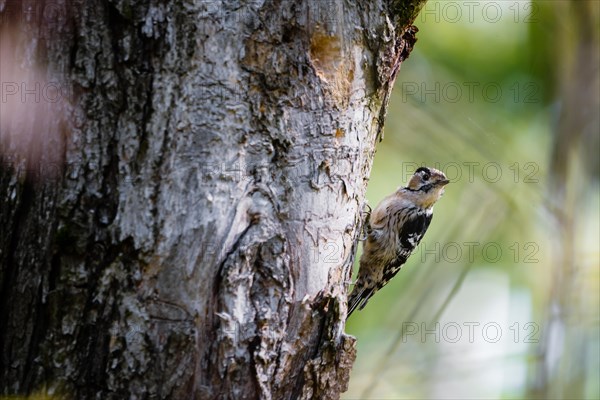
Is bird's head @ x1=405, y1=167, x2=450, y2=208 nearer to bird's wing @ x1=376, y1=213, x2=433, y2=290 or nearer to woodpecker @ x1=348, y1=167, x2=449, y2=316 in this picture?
woodpecker @ x1=348, y1=167, x2=449, y2=316

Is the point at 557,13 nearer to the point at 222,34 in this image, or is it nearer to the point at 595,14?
the point at 595,14

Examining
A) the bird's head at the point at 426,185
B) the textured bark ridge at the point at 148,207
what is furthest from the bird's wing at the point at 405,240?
the textured bark ridge at the point at 148,207

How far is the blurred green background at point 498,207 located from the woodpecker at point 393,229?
0.17 m

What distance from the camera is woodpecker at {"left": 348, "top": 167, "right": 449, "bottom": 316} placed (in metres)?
4.58

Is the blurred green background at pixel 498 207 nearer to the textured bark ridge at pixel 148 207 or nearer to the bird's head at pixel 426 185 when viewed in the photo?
the bird's head at pixel 426 185

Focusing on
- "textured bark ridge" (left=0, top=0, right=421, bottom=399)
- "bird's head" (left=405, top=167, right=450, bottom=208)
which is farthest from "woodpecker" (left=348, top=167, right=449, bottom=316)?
"textured bark ridge" (left=0, top=0, right=421, bottom=399)

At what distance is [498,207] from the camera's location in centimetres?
426

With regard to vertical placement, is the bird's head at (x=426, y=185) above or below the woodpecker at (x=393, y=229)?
above

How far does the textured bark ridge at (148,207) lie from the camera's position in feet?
6.35

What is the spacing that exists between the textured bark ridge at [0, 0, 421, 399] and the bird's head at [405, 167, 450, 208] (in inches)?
103

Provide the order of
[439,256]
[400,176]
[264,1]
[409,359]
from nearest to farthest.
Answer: [264,1] < [439,256] < [409,359] < [400,176]

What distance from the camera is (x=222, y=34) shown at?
203 centimetres

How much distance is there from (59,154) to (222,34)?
0.61 meters

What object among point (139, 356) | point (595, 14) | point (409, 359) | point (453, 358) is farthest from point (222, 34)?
point (409, 359)
